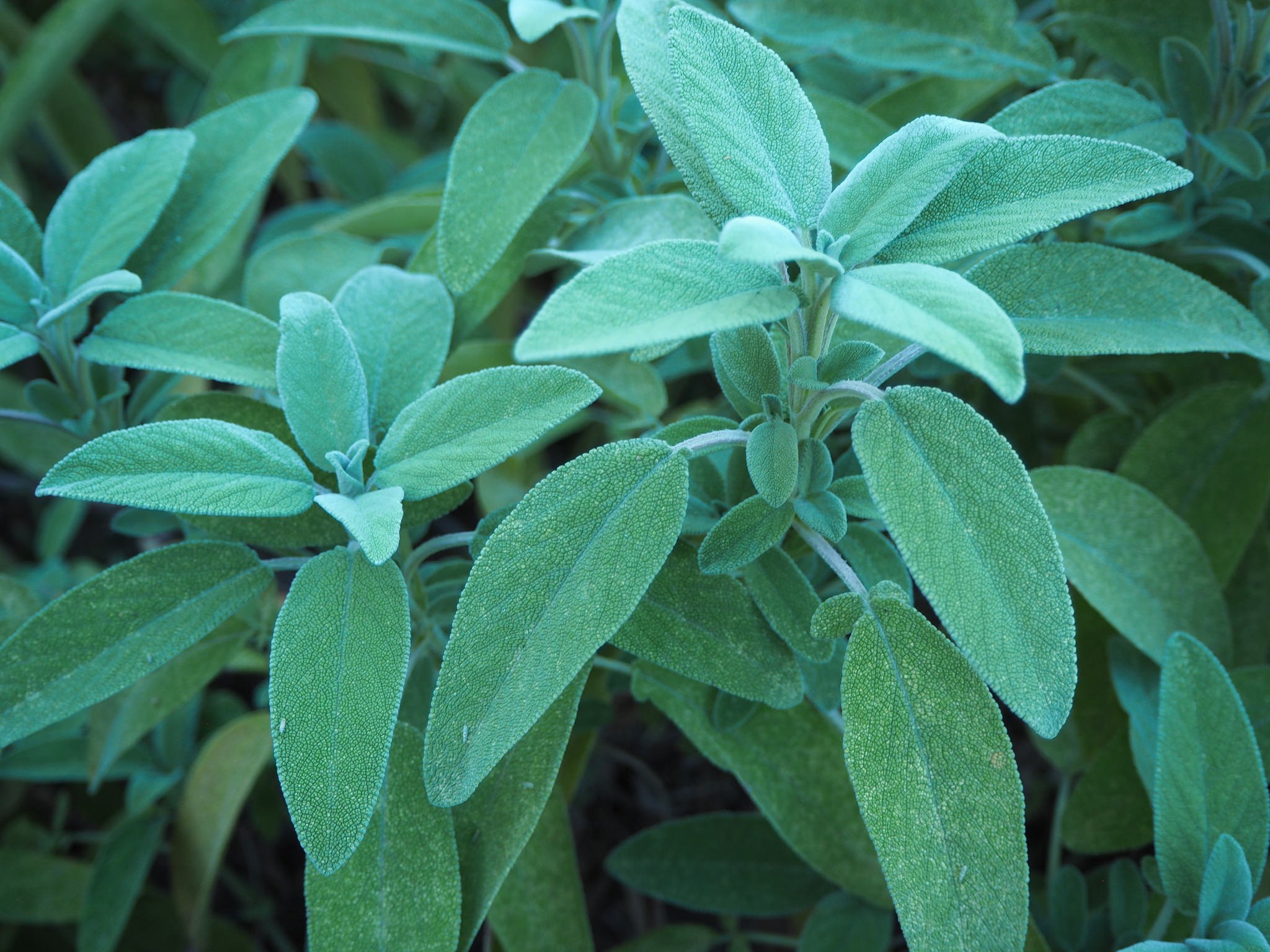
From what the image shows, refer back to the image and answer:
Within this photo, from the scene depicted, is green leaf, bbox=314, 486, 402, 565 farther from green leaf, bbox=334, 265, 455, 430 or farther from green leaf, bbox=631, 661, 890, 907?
green leaf, bbox=631, 661, 890, 907

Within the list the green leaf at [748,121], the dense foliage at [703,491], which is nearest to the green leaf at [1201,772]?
the dense foliage at [703,491]

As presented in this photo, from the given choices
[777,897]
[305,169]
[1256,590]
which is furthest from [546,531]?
[305,169]

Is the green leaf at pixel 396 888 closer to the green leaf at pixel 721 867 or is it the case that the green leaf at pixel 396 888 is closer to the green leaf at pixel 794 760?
the green leaf at pixel 794 760

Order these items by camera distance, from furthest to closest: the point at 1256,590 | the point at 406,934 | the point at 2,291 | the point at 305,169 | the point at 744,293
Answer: the point at 305,169
the point at 1256,590
the point at 2,291
the point at 406,934
the point at 744,293

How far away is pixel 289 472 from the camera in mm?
608

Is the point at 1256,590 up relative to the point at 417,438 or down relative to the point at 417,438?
down

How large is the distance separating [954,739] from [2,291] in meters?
0.71

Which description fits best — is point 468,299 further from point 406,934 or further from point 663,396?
point 406,934

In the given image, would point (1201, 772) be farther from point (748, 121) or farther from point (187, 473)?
point (187, 473)

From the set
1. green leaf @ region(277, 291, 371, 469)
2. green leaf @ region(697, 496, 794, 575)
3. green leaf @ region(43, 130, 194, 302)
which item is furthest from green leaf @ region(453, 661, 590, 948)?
green leaf @ region(43, 130, 194, 302)

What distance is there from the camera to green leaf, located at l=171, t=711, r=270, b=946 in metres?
0.96

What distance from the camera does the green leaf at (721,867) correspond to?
A: 0.91 meters

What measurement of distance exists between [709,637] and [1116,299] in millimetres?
334

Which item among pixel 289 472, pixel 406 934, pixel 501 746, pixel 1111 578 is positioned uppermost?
pixel 289 472
